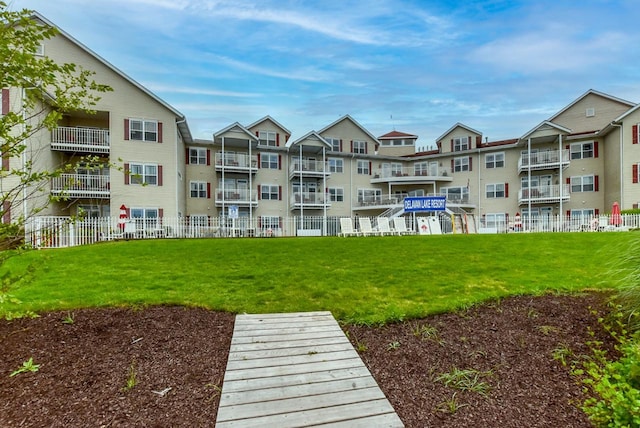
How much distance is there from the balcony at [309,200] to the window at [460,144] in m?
14.1

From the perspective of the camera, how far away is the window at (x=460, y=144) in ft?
105

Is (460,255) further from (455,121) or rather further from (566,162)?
(455,121)

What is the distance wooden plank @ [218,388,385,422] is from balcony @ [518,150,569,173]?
30071 mm

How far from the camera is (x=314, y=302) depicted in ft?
17.2

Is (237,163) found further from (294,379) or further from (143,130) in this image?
(294,379)

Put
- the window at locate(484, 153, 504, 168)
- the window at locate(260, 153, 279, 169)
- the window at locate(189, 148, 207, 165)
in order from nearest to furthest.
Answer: the window at locate(189, 148, 207, 165) < the window at locate(260, 153, 279, 169) < the window at locate(484, 153, 504, 168)

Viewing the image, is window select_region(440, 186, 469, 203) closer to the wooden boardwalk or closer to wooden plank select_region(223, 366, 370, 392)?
the wooden boardwalk

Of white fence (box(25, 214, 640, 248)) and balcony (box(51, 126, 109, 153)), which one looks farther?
balcony (box(51, 126, 109, 153))

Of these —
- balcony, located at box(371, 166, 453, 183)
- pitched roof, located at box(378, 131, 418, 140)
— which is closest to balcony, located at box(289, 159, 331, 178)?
balcony, located at box(371, 166, 453, 183)

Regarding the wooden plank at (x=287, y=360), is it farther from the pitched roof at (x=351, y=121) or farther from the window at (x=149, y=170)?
the pitched roof at (x=351, y=121)

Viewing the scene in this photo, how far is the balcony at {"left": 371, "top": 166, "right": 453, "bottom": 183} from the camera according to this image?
31.4m

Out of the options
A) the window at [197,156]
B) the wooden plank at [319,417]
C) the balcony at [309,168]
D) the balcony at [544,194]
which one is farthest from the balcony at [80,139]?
the balcony at [544,194]

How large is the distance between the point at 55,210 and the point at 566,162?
120 ft

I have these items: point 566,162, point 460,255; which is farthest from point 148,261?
point 566,162
